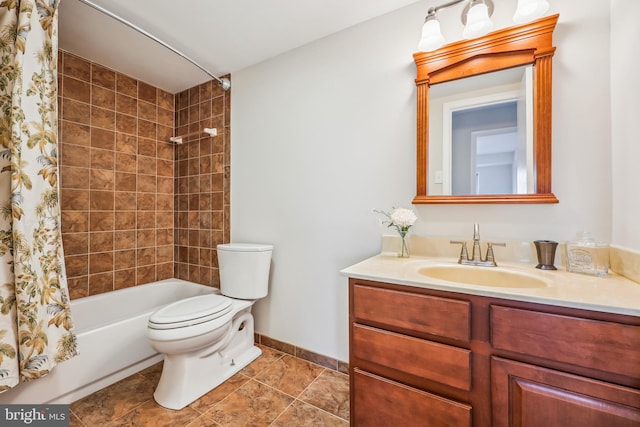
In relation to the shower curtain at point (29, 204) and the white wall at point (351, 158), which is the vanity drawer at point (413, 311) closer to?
the white wall at point (351, 158)

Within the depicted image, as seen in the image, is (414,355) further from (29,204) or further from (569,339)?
(29,204)

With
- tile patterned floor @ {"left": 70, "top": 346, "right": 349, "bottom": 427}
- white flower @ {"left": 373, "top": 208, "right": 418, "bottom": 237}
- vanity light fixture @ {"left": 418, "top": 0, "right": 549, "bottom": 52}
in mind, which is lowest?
tile patterned floor @ {"left": 70, "top": 346, "right": 349, "bottom": 427}

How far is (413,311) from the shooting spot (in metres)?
0.97

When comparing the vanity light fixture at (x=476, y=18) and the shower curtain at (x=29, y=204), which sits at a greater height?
the vanity light fixture at (x=476, y=18)

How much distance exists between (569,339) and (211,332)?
1.53 metres

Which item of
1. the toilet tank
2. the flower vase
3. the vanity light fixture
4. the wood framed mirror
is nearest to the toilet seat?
the toilet tank

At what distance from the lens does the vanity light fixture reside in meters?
1.11

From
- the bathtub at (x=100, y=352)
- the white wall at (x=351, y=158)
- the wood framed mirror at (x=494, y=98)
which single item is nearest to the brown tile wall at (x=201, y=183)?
the white wall at (x=351, y=158)

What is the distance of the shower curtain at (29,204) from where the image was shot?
1208 millimetres

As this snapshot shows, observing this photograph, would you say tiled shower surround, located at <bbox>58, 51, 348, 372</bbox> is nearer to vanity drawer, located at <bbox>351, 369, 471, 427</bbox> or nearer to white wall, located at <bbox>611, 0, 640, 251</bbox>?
vanity drawer, located at <bbox>351, 369, 471, 427</bbox>

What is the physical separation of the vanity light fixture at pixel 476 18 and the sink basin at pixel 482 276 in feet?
3.53

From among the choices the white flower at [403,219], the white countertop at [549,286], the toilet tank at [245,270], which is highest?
the white flower at [403,219]

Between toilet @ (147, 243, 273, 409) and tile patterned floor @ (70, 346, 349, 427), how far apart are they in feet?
0.26

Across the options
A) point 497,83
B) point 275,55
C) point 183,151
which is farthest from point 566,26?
point 183,151
